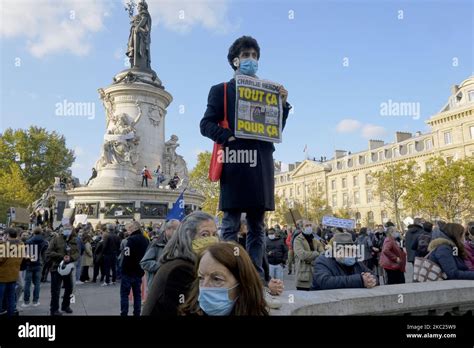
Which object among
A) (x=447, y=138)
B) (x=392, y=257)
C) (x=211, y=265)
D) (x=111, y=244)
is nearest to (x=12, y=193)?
(x=111, y=244)

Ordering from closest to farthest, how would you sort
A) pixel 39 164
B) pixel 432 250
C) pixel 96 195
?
pixel 432 250, pixel 96 195, pixel 39 164

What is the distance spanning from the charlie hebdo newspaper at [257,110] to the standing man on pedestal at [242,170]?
0.11 meters

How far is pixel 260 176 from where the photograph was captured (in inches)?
178

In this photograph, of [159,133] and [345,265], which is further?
[159,133]

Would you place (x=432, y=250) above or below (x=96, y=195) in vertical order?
below

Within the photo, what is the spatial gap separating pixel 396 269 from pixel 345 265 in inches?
196

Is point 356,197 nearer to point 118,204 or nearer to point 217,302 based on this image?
point 118,204

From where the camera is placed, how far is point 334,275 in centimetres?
501

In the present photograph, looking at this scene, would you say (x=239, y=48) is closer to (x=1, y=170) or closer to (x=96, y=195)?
(x=96, y=195)

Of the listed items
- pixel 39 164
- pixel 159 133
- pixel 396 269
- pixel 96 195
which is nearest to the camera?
pixel 396 269

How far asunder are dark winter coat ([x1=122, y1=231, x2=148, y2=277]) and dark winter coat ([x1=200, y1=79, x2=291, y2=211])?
4.19 metres

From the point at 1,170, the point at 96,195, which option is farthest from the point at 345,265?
the point at 1,170

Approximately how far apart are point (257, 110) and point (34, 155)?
64.9 meters

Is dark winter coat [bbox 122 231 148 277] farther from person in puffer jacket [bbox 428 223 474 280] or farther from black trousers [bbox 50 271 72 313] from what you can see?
person in puffer jacket [bbox 428 223 474 280]
